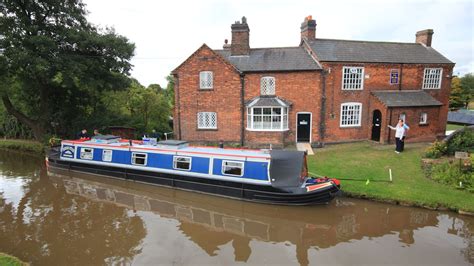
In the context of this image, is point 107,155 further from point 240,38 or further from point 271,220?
point 240,38

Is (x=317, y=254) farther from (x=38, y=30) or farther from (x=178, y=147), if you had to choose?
(x=38, y=30)

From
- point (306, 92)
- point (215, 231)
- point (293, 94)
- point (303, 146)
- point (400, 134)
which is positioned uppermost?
point (306, 92)

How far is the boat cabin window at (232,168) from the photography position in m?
10.3

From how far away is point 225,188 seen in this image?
1048 centimetres

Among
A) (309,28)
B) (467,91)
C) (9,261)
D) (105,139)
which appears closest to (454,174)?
(309,28)

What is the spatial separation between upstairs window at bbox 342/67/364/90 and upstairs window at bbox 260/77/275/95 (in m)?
4.29

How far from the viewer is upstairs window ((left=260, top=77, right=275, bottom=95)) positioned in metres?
16.8

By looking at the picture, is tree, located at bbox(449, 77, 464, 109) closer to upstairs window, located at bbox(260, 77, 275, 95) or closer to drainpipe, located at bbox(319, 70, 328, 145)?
drainpipe, located at bbox(319, 70, 328, 145)

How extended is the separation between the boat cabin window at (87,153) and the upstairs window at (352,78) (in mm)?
14397

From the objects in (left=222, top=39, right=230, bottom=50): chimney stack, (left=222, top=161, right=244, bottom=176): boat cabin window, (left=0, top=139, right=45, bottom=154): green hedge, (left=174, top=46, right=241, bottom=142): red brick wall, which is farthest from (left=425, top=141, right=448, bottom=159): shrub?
(left=0, top=139, right=45, bottom=154): green hedge

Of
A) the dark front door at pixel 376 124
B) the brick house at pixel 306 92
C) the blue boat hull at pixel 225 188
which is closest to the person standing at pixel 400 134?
the brick house at pixel 306 92

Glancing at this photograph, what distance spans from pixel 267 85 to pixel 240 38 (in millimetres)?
3717

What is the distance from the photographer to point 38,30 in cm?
1628

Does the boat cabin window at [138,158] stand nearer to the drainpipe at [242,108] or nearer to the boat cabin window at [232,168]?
the boat cabin window at [232,168]
